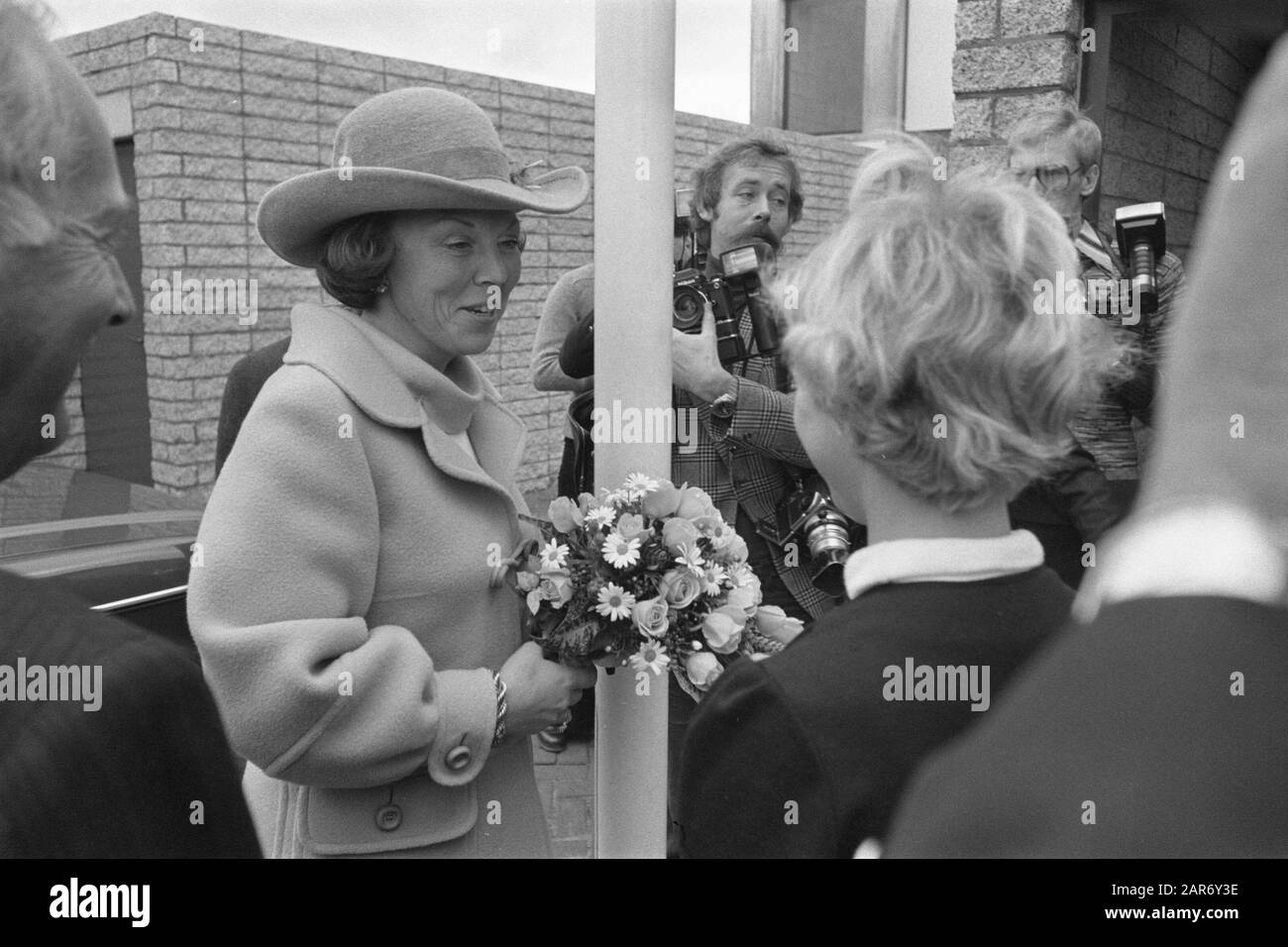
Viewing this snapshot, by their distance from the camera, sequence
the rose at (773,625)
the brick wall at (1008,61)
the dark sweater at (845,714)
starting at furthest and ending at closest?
the brick wall at (1008,61)
the rose at (773,625)
the dark sweater at (845,714)

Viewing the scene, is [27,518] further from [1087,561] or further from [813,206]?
[813,206]

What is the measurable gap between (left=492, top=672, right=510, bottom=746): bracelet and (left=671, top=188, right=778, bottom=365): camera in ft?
2.90

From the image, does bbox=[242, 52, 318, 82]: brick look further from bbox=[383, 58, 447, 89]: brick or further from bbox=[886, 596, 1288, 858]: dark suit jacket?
bbox=[886, 596, 1288, 858]: dark suit jacket

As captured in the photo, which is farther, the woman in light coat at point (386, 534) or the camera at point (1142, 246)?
the camera at point (1142, 246)

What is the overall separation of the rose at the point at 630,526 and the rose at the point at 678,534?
0.12 ft

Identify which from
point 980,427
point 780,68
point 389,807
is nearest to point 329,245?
point 389,807

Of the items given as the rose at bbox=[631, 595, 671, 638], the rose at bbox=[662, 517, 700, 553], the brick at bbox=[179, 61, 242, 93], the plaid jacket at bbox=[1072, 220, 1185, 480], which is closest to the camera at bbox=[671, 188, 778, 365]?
the plaid jacket at bbox=[1072, 220, 1185, 480]

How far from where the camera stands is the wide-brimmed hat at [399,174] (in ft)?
4.96

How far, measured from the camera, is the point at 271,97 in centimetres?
398

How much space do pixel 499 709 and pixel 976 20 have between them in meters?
2.02

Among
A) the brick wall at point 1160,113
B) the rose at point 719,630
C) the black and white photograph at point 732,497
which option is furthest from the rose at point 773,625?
the brick wall at point 1160,113

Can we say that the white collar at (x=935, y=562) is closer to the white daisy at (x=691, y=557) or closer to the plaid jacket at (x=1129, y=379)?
the white daisy at (x=691, y=557)

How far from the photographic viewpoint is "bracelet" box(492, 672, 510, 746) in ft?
4.91

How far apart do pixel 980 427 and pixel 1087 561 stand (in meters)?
0.86
